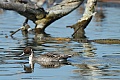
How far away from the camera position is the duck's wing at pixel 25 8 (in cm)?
2375

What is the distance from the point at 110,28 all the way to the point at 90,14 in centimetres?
516

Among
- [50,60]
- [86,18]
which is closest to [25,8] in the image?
[86,18]

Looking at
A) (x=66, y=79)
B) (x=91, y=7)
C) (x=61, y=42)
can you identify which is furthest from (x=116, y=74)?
(x=91, y=7)

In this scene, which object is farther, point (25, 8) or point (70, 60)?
point (25, 8)

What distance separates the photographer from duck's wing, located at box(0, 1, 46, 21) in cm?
2375

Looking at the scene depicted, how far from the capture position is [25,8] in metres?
24.4

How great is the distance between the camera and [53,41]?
22844 millimetres

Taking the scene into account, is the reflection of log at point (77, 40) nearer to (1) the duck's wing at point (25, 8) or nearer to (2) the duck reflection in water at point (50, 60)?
(1) the duck's wing at point (25, 8)

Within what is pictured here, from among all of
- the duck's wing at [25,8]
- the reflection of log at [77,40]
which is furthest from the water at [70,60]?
the duck's wing at [25,8]

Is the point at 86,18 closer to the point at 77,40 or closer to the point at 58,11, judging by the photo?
the point at 58,11

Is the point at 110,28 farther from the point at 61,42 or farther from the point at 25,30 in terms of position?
the point at 61,42

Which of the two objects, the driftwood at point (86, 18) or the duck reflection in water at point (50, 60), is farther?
the driftwood at point (86, 18)

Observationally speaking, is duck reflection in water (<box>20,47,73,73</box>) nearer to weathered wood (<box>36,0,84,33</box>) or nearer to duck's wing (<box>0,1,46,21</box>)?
duck's wing (<box>0,1,46,21</box>)

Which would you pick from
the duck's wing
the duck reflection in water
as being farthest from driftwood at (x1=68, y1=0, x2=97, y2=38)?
the duck reflection in water
